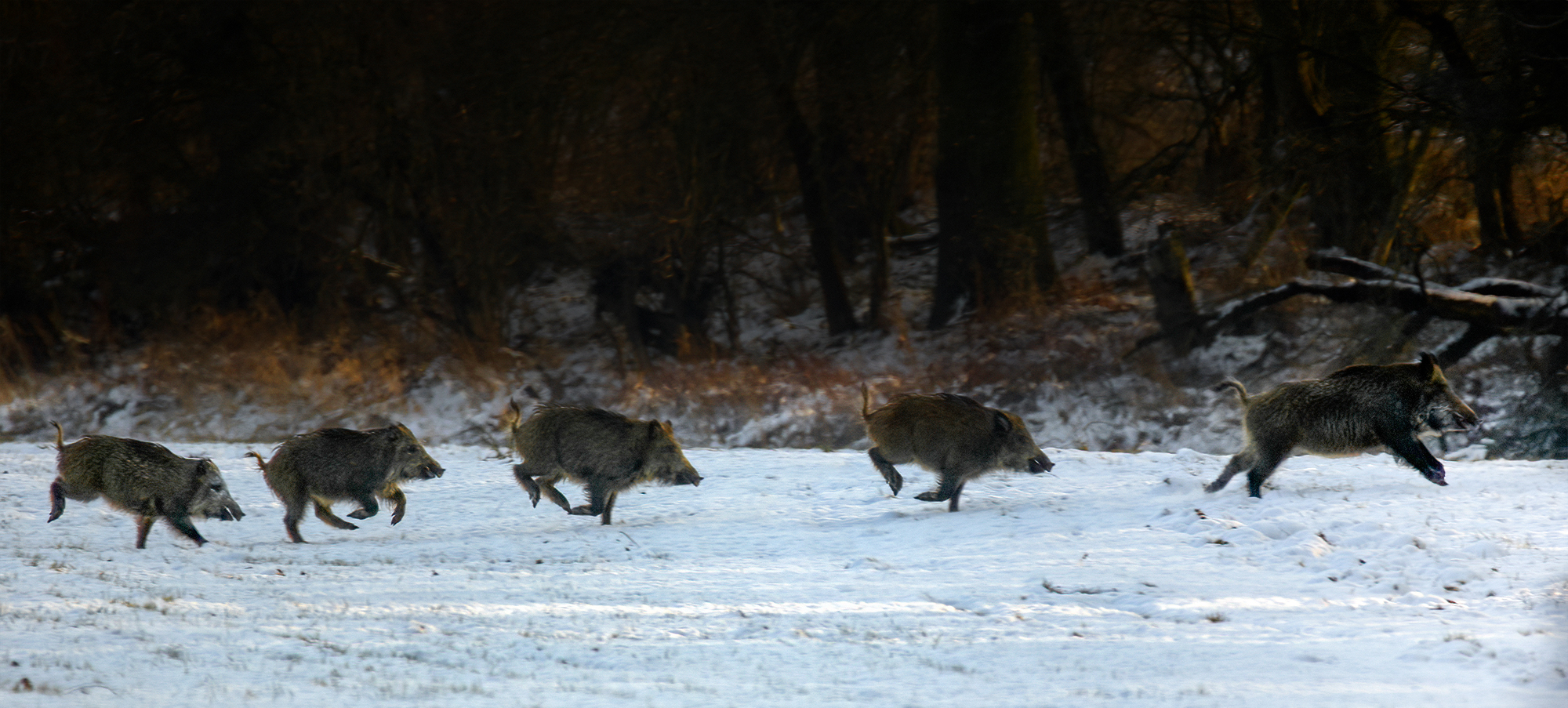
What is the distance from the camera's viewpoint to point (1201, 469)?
10656 millimetres

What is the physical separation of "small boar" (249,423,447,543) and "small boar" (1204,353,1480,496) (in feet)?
21.5

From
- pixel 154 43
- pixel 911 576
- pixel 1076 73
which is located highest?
pixel 154 43

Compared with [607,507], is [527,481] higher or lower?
higher

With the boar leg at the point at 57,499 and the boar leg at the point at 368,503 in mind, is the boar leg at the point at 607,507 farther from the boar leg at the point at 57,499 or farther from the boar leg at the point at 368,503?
the boar leg at the point at 57,499

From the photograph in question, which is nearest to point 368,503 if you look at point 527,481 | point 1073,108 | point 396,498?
point 396,498

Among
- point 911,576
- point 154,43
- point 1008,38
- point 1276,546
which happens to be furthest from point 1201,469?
point 154,43

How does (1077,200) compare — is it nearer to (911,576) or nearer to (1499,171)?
(1499,171)

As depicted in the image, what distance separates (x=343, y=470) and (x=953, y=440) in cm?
474

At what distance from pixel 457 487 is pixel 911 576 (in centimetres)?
531

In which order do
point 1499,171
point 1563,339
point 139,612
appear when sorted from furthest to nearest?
1. point 1499,171
2. point 1563,339
3. point 139,612

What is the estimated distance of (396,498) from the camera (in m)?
9.47

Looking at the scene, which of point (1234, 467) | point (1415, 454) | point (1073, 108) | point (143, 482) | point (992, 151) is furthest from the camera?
point (1073, 108)

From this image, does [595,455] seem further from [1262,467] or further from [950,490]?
[1262,467]

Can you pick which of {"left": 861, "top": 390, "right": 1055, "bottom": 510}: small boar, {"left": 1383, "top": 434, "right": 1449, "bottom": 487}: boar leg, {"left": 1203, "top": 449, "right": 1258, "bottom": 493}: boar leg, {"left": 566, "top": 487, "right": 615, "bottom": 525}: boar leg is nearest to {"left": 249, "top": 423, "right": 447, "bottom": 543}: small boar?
{"left": 566, "top": 487, "right": 615, "bottom": 525}: boar leg
